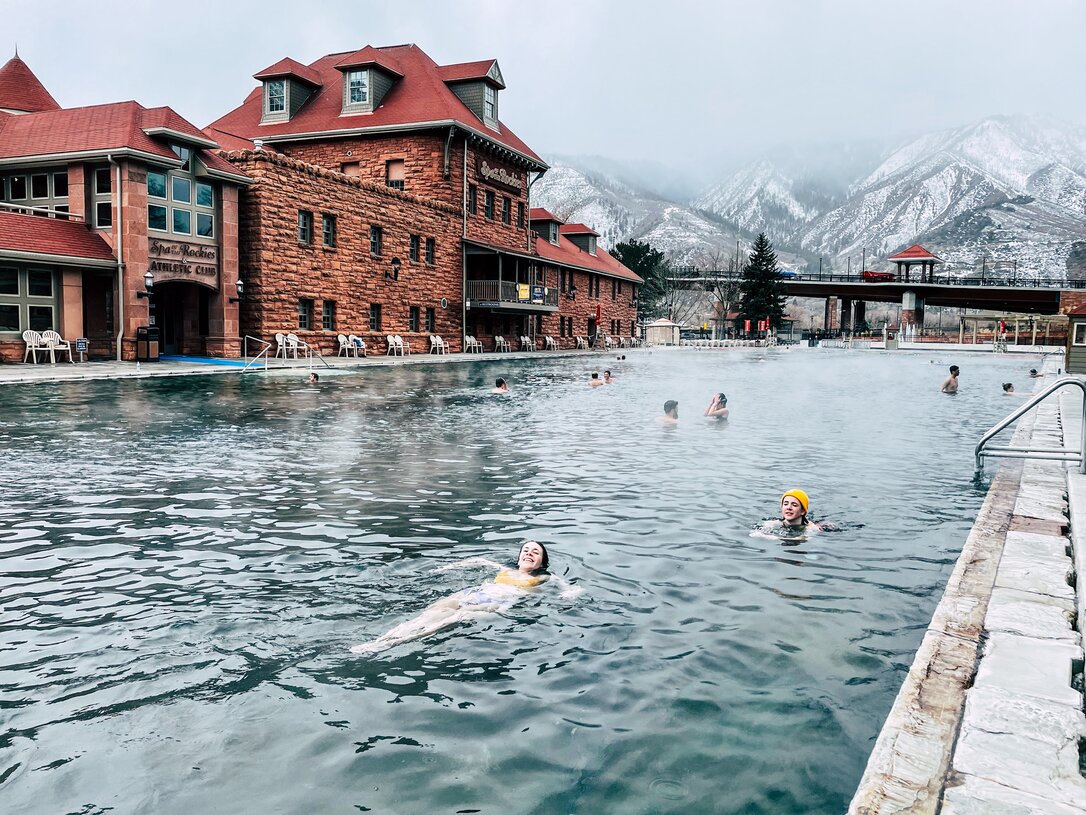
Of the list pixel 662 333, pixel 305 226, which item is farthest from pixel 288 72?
pixel 662 333

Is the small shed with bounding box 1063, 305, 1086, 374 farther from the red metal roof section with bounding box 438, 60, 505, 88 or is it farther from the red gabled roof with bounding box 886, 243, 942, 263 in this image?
the red gabled roof with bounding box 886, 243, 942, 263

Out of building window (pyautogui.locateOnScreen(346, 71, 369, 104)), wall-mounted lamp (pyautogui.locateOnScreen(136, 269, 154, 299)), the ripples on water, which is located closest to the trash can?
wall-mounted lamp (pyautogui.locateOnScreen(136, 269, 154, 299))

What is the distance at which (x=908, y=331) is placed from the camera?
3406 inches

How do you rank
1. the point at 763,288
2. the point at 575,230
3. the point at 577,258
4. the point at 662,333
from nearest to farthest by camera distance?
the point at 577,258 → the point at 575,230 → the point at 662,333 → the point at 763,288

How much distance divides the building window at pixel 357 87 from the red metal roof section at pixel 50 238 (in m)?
16.8

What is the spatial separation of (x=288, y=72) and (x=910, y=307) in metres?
72.3

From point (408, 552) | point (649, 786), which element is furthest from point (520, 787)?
point (408, 552)

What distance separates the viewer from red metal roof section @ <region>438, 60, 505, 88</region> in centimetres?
4072

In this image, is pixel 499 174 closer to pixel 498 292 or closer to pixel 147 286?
pixel 498 292

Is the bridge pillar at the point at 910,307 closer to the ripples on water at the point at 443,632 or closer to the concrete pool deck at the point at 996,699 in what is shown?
the ripples on water at the point at 443,632

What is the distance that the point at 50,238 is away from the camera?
24516 millimetres

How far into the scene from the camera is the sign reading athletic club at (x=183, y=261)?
26.3 m

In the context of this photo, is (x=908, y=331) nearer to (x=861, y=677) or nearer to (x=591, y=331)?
(x=591, y=331)

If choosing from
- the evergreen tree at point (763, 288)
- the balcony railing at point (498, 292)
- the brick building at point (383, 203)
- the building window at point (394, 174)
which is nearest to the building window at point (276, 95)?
the brick building at point (383, 203)
